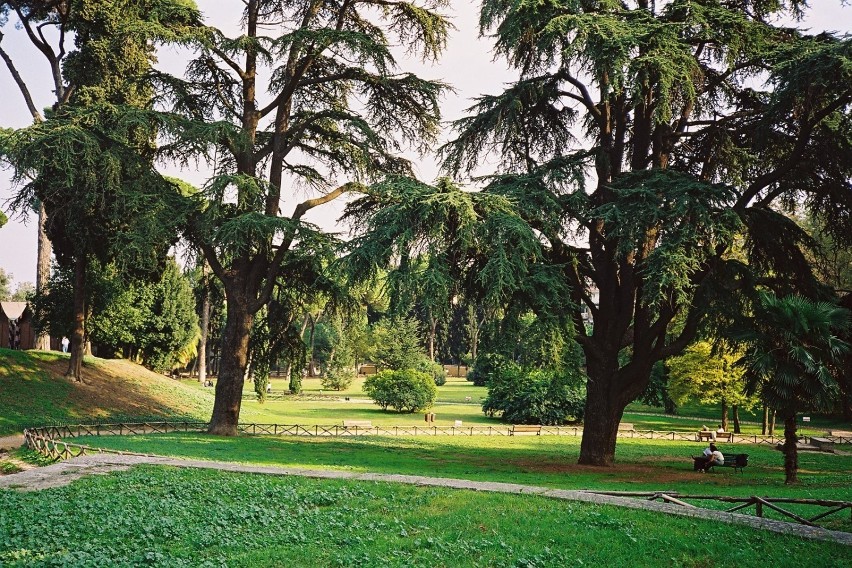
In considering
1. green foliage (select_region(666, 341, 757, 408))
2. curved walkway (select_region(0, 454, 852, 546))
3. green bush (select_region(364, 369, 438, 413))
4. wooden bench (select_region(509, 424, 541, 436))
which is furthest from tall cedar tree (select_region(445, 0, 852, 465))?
green bush (select_region(364, 369, 438, 413))

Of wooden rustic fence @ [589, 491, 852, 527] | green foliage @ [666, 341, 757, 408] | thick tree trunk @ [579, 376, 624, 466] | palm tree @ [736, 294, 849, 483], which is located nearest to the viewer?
wooden rustic fence @ [589, 491, 852, 527]

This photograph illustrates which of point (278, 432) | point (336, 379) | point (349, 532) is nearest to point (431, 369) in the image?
point (336, 379)

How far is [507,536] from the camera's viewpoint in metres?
9.86

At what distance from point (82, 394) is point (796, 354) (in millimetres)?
27085

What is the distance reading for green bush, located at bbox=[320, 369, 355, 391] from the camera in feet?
208

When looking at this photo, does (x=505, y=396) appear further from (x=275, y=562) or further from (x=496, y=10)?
(x=275, y=562)

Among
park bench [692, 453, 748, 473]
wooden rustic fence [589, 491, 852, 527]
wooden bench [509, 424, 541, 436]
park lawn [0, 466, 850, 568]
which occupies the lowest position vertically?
wooden bench [509, 424, 541, 436]

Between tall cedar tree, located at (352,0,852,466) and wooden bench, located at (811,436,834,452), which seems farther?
wooden bench, located at (811,436,834,452)

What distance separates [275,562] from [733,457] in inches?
657

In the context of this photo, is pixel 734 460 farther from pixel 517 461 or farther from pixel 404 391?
pixel 404 391

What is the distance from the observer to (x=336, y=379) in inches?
Result: 2504

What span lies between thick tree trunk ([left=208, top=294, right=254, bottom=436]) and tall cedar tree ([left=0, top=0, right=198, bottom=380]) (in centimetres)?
348

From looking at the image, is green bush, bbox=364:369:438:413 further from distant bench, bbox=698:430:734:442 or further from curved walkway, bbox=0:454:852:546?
curved walkway, bbox=0:454:852:546

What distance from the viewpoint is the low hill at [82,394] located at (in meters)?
27.3
